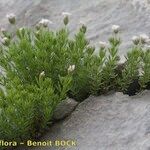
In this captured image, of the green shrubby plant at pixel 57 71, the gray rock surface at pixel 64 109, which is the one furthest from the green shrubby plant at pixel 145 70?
the gray rock surface at pixel 64 109

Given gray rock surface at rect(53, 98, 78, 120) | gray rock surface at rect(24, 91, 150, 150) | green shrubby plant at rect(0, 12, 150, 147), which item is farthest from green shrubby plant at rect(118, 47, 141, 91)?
gray rock surface at rect(53, 98, 78, 120)

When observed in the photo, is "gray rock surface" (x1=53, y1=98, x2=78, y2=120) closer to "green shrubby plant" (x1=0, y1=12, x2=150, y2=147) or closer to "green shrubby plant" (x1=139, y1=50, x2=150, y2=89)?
"green shrubby plant" (x1=0, y1=12, x2=150, y2=147)

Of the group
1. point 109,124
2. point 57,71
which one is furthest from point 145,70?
point 57,71

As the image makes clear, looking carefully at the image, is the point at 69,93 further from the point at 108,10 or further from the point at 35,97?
the point at 108,10

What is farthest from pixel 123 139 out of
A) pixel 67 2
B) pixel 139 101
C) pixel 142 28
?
pixel 67 2

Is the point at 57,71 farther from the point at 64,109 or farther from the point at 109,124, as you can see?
the point at 109,124

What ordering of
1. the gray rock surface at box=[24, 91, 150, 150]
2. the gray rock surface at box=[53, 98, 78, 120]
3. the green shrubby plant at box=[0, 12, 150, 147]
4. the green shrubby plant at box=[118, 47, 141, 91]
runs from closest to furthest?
the gray rock surface at box=[24, 91, 150, 150]
the green shrubby plant at box=[0, 12, 150, 147]
the green shrubby plant at box=[118, 47, 141, 91]
the gray rock surface at box=[53, 98, 78, 120]
